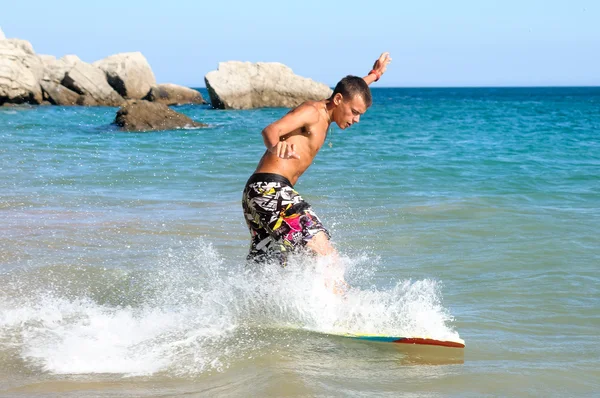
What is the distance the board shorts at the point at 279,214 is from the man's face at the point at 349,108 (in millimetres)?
567

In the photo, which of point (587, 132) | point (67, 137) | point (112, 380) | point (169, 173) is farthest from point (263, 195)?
point (587, 132)

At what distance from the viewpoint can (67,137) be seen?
768 inches

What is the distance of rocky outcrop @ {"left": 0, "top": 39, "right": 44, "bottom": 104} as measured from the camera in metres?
34.6

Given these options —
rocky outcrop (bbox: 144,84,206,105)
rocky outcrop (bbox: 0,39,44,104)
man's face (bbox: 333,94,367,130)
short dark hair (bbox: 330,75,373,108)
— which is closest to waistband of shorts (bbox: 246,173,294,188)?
man's face (bbox: 333,94,367,130)

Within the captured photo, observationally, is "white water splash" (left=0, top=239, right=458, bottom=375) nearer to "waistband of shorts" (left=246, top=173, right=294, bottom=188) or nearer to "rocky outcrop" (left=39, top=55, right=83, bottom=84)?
"waistband of shorts" (left=246, top=173, right=294, bottom=188)

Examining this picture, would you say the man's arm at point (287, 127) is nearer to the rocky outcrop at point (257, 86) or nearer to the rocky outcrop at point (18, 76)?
the rocky outcrop at point (18, 76)

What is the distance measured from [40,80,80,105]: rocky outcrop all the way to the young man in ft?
117

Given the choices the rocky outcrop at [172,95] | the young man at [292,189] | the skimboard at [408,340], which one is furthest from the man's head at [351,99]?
the rocky outcrop at [172,95]

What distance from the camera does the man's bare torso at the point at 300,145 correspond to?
480 cm

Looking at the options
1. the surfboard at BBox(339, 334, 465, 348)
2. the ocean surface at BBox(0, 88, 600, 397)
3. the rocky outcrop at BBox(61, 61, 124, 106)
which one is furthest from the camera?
the rocky outcrop at BBox(61, 61, 124, 106)

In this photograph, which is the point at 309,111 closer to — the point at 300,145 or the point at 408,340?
the point at 300,145

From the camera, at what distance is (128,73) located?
132 ft

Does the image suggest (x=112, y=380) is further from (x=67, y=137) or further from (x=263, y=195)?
(x=67, y=137)

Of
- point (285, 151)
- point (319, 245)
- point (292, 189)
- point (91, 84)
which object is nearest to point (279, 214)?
point (292, 189)
